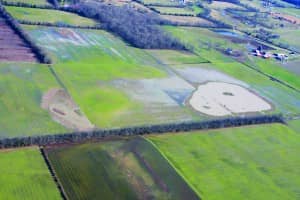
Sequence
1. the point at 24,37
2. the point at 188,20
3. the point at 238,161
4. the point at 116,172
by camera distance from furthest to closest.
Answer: the point at 188,20
the point at 24,37
the point at 238,161
the point at 116,172

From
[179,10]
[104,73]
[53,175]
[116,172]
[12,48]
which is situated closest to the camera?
[53,175]

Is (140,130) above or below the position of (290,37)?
below

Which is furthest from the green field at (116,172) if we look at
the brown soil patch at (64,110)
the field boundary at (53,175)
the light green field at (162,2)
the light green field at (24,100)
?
the light green field at (162,2)

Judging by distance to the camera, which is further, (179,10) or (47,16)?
(179,10)

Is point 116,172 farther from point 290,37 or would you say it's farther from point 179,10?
point 179,10

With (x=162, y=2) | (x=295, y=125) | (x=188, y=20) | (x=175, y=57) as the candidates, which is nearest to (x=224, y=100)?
(x=295, y=125)

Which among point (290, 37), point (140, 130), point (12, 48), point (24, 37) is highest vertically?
point (24, 37)
